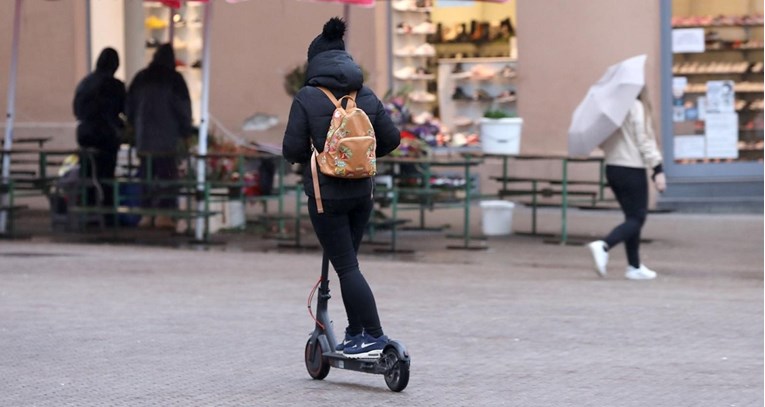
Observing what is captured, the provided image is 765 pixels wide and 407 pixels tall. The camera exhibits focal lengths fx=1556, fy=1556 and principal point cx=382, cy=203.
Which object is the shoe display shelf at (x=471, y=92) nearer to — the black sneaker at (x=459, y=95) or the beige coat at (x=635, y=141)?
the black sneaker at (x=459, y=95)

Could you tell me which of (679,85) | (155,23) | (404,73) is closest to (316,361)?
(679,85)

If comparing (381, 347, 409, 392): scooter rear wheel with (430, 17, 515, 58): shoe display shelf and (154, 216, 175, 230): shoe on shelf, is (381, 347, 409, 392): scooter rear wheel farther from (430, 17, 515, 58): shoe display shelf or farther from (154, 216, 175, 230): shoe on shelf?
(430, 17, 515, 58): shoe display shelf

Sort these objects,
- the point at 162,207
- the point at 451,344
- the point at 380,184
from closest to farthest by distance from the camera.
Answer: the point at 451,344, the point at 380,184, the point at 162,207

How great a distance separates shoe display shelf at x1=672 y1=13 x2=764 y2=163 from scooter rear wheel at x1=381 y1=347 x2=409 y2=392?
37.8 feet

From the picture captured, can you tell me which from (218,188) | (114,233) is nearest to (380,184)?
(218,188)

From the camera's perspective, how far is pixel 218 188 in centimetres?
1573

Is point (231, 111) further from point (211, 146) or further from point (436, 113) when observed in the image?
point (211, 146)

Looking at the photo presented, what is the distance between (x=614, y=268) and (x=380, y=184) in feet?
8.50

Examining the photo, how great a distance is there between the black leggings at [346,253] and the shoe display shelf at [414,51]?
12.0m

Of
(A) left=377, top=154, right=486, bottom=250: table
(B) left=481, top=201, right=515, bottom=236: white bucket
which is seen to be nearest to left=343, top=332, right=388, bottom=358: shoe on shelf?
(A) left=377, top=154, right=486, bottom=250: table

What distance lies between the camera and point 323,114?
24.9 ft

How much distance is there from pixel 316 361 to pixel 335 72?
1492 mm

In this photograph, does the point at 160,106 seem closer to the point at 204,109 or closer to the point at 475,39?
the point at 204,109

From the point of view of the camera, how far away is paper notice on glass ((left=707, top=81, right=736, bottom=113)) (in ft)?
60.5
